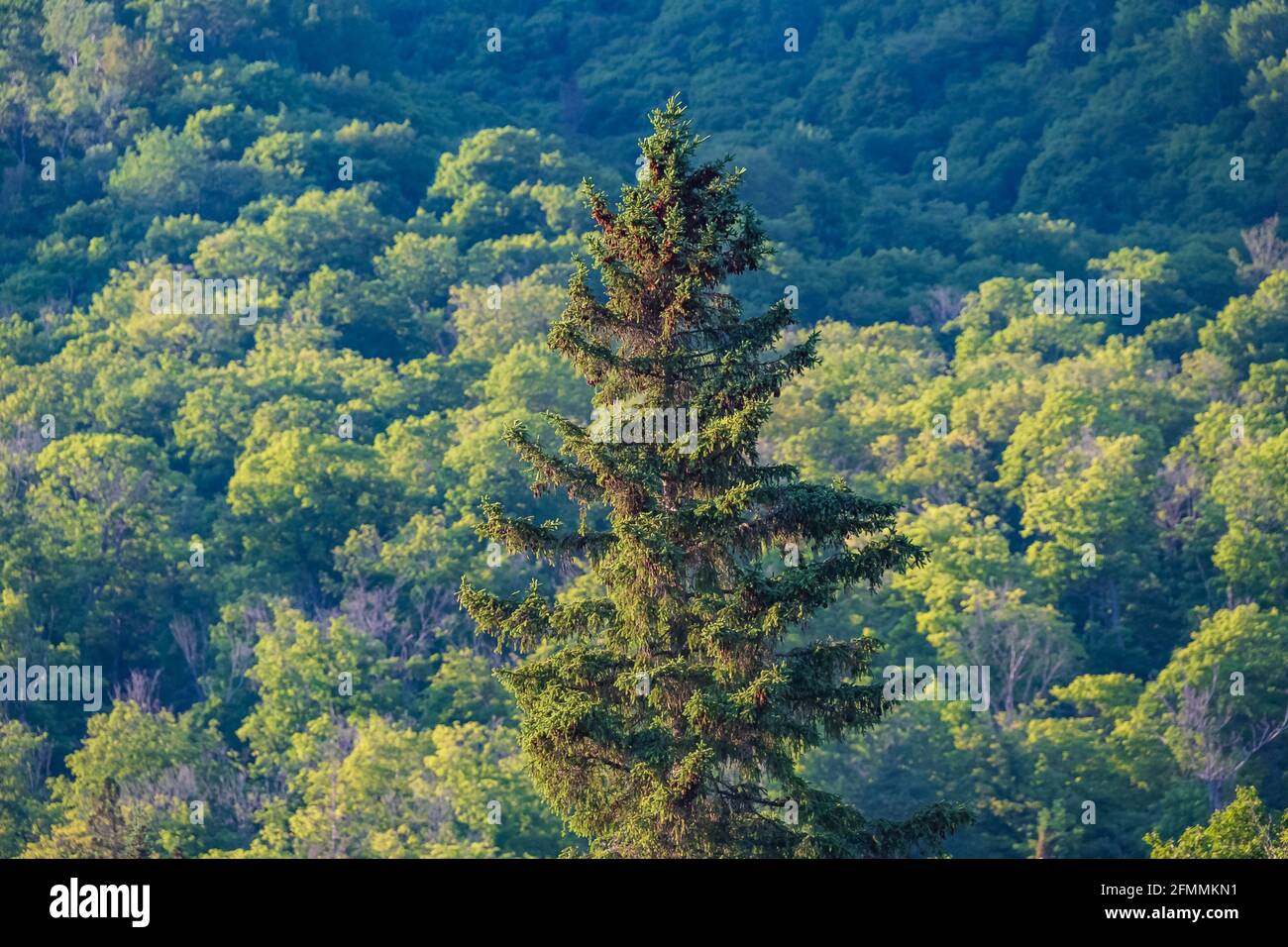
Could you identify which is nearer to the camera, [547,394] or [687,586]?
[687,586]

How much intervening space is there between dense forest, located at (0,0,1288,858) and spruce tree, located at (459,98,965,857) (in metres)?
0.29

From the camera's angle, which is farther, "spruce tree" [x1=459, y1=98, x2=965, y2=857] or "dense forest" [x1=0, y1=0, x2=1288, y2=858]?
"dense forest" [x1=0, y1=0, x2=1288, y2=858]

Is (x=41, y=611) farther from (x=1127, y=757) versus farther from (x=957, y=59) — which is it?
(x=957, y=59)

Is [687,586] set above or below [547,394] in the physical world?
below

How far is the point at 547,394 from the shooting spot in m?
96.2

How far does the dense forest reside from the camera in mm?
65062

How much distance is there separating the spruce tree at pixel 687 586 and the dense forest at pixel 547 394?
0.97 feet

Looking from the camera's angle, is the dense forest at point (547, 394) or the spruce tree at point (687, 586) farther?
the dense forest at point (547, 394)

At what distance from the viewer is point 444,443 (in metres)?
92.3

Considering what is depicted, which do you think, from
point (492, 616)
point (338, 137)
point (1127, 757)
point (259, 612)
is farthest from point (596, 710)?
point (338, 137)

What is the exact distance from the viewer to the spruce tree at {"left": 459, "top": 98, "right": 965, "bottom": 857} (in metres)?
24.9

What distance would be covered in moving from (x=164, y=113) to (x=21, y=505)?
56964mm

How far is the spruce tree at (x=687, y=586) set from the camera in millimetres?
24891

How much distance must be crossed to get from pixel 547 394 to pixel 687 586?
70621mm
